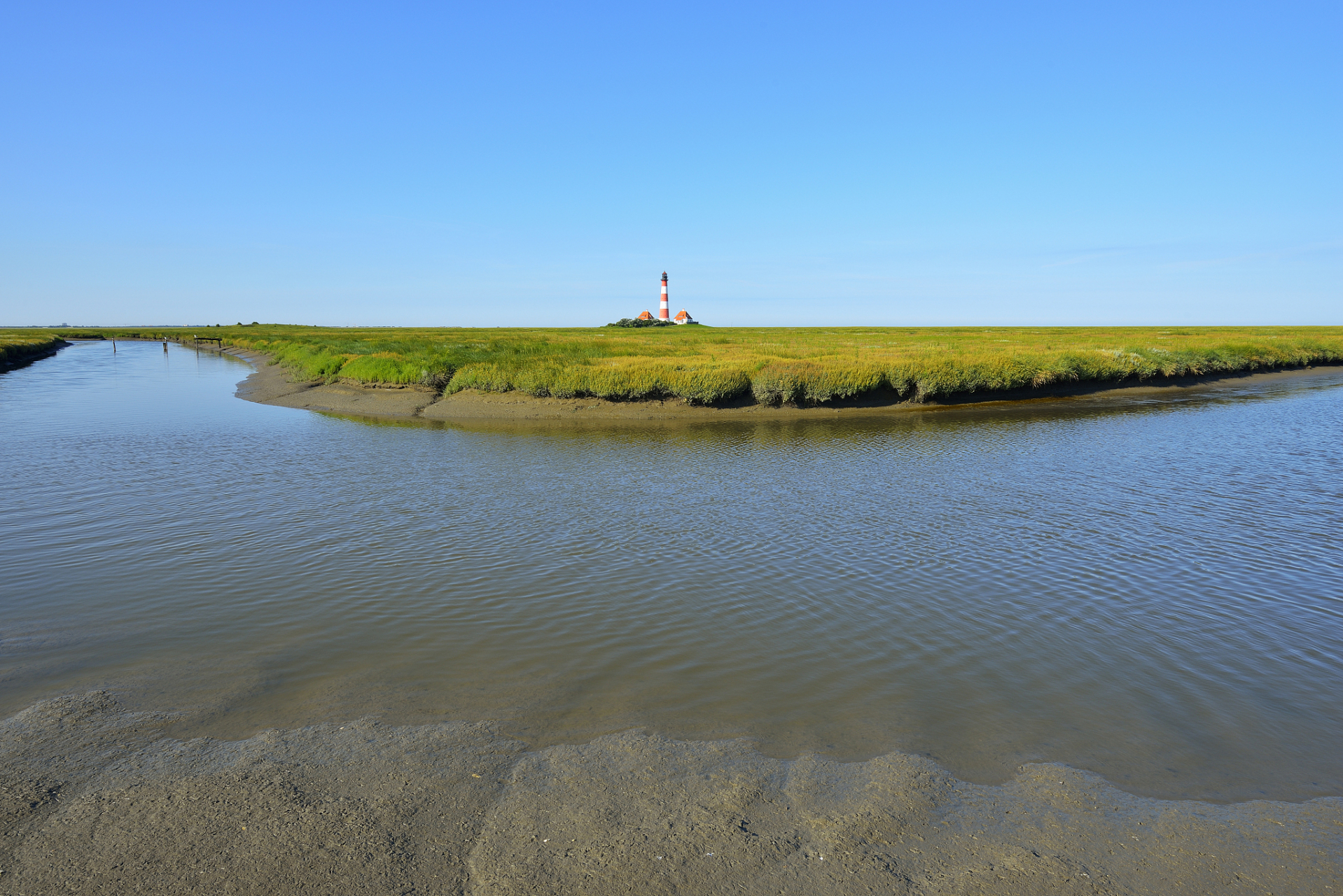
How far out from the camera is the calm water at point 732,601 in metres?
7.10

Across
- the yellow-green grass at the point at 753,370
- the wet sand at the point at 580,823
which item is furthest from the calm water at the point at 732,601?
the yellow-green grass at the point at 753,370

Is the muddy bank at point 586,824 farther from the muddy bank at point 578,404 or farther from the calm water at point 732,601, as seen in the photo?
the muddy bank at point 578,404

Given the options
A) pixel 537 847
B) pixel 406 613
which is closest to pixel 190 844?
pixel 537 847

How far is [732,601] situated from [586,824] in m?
5.08

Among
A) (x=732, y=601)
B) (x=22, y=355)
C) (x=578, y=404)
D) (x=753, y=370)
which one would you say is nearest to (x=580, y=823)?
(x=732, y=601)

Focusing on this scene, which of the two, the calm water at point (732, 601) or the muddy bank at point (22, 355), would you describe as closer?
the calm water at point (732, 601)

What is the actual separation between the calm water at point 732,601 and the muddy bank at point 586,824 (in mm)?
441

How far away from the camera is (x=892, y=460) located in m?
21.6

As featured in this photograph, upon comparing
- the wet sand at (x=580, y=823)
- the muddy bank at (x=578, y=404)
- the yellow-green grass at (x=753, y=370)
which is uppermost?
the yellow-green grass at (x=753, y=370)

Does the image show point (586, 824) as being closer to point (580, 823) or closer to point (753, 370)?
point (580, 823)

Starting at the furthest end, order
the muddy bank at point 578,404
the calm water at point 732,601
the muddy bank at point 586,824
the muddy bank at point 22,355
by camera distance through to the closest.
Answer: the muddy bank at point 22,355
the muddy bank at point 578,404
the calm water at point 732,601
the muddy bank at point 586,824

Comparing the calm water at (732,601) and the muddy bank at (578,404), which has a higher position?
the muddy bank at (578,404)

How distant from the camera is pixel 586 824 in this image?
5438 millimetres

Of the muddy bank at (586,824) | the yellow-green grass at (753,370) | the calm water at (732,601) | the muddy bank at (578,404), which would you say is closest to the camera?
the muddy bank at (586,824)
